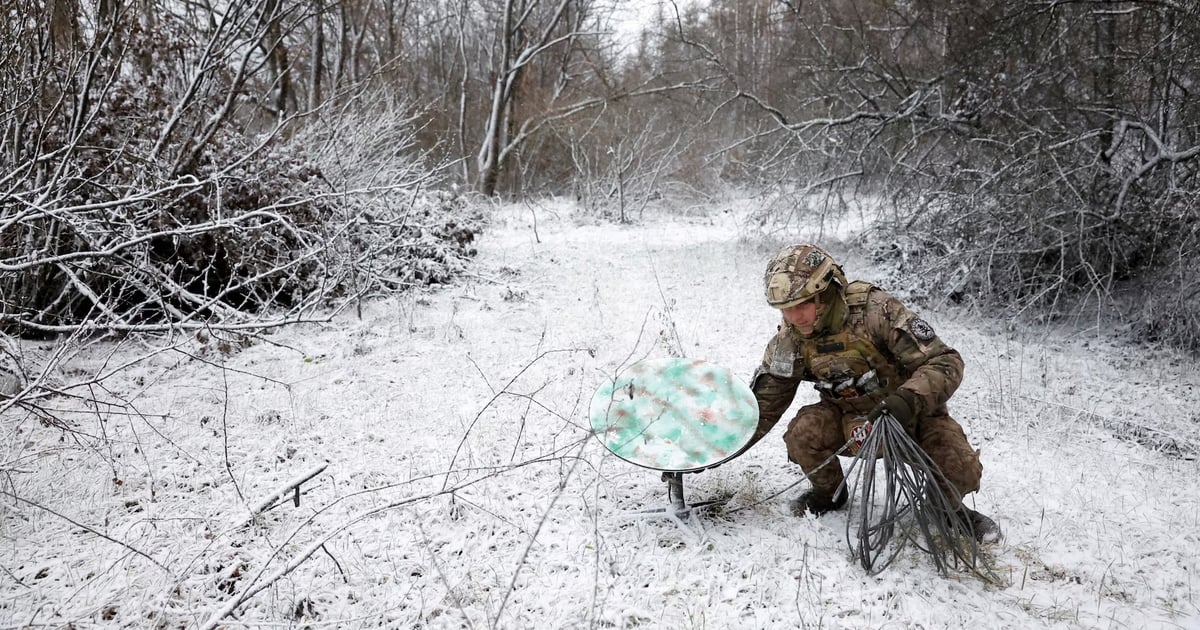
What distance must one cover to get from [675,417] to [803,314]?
25.6 inches

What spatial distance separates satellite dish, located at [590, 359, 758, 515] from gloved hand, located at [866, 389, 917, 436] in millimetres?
447

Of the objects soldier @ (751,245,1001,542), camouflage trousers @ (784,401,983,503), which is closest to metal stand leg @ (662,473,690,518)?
soldier @ (751,245,1001,542)

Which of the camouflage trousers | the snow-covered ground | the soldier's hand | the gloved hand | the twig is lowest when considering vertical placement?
the snow-covered ground

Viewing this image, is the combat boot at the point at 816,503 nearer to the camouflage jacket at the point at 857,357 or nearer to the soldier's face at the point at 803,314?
the camouflage jacket at the point at 857,357

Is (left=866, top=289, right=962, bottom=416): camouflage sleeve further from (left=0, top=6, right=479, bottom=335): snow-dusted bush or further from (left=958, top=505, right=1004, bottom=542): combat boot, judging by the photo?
(left=0, top=6, right=479, bottom=335): snow-dusted bush

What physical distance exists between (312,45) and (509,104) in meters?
4.31

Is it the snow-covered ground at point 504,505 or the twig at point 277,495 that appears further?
the twig at point 277,495

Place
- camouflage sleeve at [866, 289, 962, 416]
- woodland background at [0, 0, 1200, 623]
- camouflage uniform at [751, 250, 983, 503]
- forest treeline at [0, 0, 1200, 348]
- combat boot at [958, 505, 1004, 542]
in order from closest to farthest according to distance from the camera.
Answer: camouflage sleeve at [866, 289, 962, 416] < camouflage uniform at [751, 250, 983, 503] < combat boot at [958, 505, 1004, 542] < woodland background at [0, 0, 1200, 623] < forest treeline at [0, 0, 1200, 348]

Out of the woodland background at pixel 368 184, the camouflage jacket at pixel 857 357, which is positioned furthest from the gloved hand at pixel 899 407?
the woodland background at pixel 368 184

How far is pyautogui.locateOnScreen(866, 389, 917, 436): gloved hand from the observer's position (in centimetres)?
232

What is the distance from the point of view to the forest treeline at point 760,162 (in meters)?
4.00

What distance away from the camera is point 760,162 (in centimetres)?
924

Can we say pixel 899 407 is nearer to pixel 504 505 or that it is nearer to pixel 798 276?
pixel 798 276

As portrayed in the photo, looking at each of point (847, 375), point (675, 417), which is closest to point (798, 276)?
point (847, 375)
